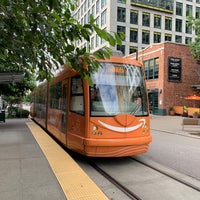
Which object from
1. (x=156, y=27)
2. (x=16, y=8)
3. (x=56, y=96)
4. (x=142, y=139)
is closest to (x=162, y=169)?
(x=142, y=139)

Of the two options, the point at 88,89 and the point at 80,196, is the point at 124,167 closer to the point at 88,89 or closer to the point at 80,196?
the point at 88,89

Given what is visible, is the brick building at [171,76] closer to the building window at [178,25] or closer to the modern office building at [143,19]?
the modern office building at [143,19]

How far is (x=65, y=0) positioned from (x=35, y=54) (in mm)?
682

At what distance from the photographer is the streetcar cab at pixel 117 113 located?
20.8 feet

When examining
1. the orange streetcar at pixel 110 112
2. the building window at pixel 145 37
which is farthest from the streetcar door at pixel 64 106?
the building window at pixel 145 37

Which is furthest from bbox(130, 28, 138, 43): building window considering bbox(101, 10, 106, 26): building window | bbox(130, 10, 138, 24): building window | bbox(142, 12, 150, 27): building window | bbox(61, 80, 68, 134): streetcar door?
bbox(61, 80, 68, 134): streetcar door

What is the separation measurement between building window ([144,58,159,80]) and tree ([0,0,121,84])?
31.3 meters

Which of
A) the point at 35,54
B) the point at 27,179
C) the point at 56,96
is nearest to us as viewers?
the point at 35,54

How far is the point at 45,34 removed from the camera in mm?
2477

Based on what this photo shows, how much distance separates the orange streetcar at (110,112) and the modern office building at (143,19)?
132ft

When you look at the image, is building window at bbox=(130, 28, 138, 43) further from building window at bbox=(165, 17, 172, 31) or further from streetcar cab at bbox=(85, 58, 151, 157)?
streetcar cab at bbox=(85, 58, 151, 157)

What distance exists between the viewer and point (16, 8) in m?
2.29

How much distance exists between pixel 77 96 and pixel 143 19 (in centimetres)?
4887

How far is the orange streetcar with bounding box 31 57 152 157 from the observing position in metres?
6.35
